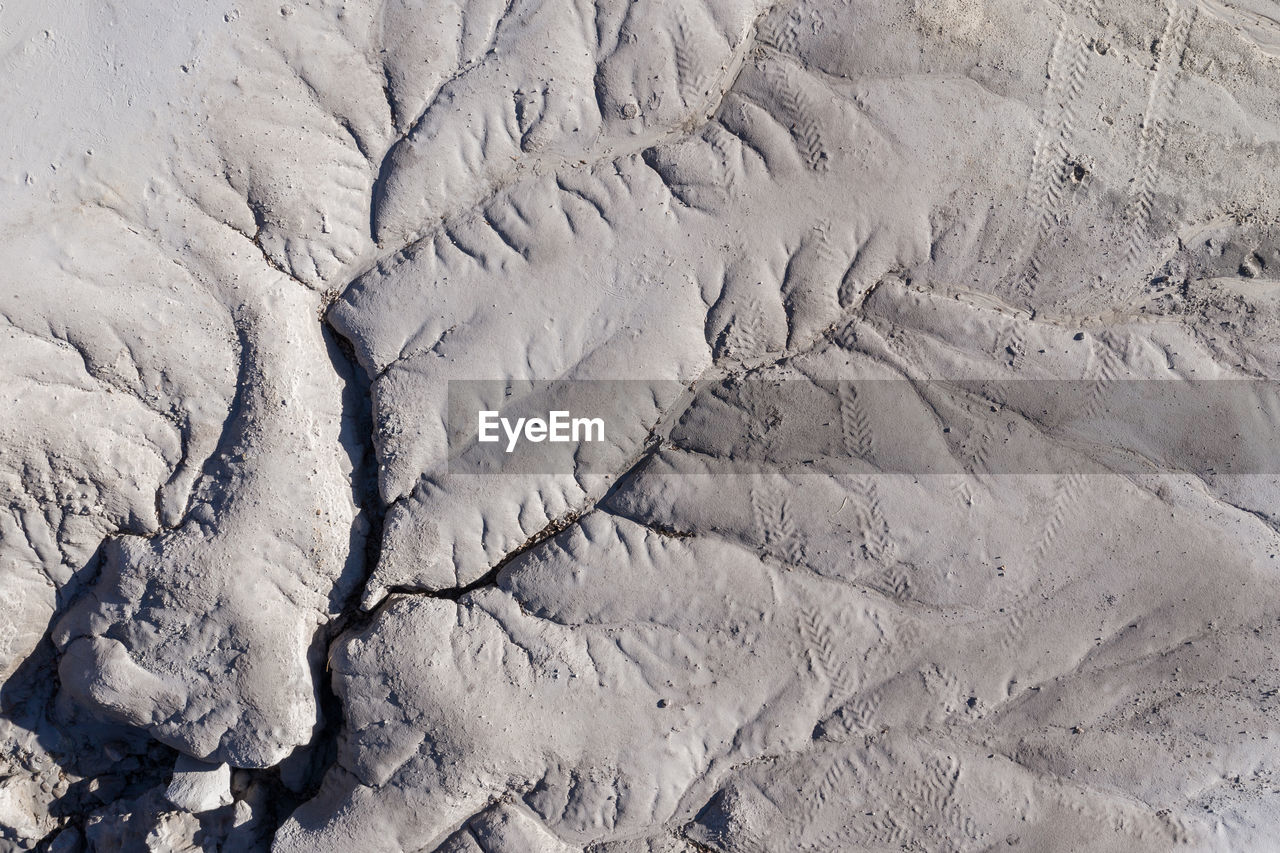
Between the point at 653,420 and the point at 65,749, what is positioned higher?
the point at 653,420

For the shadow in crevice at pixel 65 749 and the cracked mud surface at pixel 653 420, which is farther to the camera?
the shadow in crevice at pixel 65 749

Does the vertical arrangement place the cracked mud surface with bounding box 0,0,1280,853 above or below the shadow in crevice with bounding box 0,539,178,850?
above

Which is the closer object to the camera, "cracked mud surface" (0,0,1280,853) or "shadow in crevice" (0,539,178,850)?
"cracked mud surface" (0,0,1280,853)

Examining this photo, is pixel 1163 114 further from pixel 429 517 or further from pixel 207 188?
pixel 207 188

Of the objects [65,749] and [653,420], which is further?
[65,749]

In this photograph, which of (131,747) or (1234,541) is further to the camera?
(131,747)

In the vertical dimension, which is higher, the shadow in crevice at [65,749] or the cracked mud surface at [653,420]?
the cracked mud surface at [653,420]

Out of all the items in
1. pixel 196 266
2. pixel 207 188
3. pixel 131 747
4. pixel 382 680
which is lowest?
pixel 131 747

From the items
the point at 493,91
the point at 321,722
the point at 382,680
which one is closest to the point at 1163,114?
the point at 493,91
